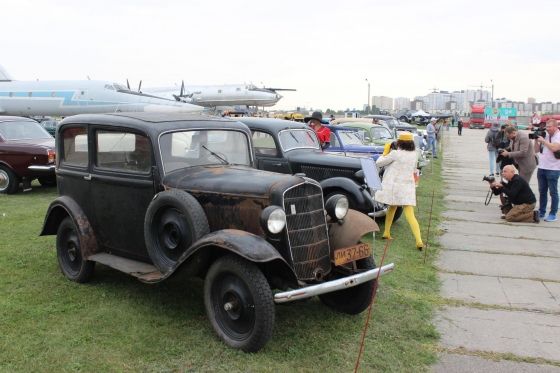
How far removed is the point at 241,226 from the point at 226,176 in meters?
0.56

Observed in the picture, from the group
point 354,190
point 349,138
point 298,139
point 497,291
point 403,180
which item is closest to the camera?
point 497,291

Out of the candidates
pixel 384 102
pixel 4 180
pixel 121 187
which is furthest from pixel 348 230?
pixel 384 102

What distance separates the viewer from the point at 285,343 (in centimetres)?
422

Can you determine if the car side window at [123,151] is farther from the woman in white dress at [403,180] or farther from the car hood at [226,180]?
the woman in white dress at [403,180]

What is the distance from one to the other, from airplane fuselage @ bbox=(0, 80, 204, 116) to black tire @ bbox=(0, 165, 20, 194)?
14.8 m

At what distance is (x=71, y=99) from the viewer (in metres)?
26.9

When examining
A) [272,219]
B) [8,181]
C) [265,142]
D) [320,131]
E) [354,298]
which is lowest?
[354,298]

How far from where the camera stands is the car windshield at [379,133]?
16578mm

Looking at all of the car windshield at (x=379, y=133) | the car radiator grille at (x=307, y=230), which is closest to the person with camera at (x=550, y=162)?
the car radiator grille at (x=307, y=230)

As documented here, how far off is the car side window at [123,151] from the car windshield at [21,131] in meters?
7.80

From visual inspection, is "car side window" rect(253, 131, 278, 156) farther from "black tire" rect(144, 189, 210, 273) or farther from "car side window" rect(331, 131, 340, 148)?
"black tire" rect(144, 189, 210, 273)

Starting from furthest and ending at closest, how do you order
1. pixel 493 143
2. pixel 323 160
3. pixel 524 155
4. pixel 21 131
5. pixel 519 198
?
pixel 493 143 < pixel 21 131 < pixel 524 155 < pixel 519 198 < pixel 323 160

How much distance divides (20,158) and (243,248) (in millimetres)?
9390

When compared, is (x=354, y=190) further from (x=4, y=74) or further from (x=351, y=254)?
(x=4, y=74)
